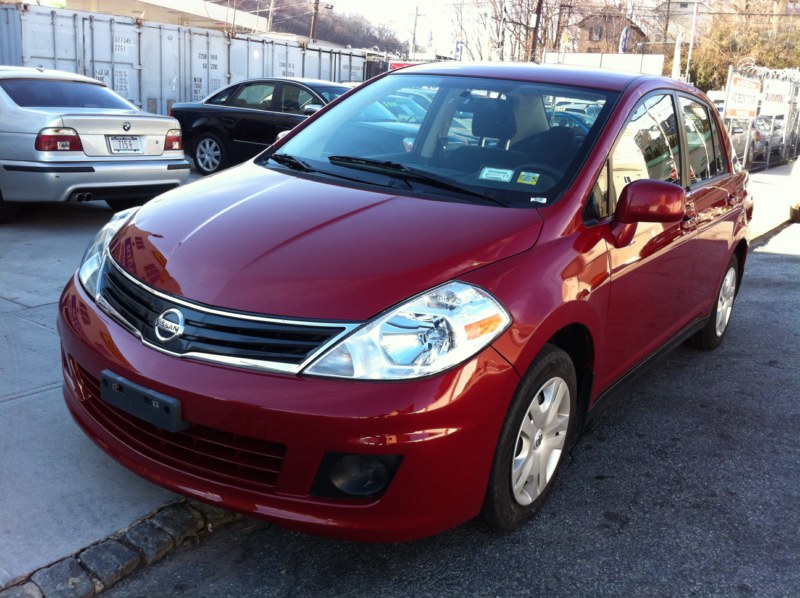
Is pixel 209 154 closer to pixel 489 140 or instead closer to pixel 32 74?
pixel 32 74

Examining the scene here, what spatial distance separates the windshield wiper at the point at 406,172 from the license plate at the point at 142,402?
4.72 ft

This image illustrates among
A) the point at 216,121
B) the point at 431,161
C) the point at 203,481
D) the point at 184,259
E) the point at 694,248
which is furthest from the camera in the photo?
the point at 216,121

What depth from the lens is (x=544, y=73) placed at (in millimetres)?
3992

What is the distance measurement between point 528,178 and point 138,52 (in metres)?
18.4

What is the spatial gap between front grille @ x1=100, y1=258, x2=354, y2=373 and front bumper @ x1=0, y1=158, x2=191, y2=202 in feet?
16.0

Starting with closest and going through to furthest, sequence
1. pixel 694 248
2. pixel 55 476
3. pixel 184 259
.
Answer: pixel 184 259, pixel 55 476, pixel 694 248

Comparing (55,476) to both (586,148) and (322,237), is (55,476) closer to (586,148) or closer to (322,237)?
(322,237)

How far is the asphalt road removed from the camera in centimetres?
275

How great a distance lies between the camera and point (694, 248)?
4316 mm

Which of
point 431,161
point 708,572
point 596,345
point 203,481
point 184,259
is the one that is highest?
point 431,161

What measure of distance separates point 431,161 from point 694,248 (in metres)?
1.58

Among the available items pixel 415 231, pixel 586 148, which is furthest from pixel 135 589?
pixel 586 148

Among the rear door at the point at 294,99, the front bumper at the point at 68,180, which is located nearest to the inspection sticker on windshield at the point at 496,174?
the front bumper at the point at 68,180

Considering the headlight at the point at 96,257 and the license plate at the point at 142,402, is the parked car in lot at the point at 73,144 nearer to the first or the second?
the headlight at the point at 96,257
